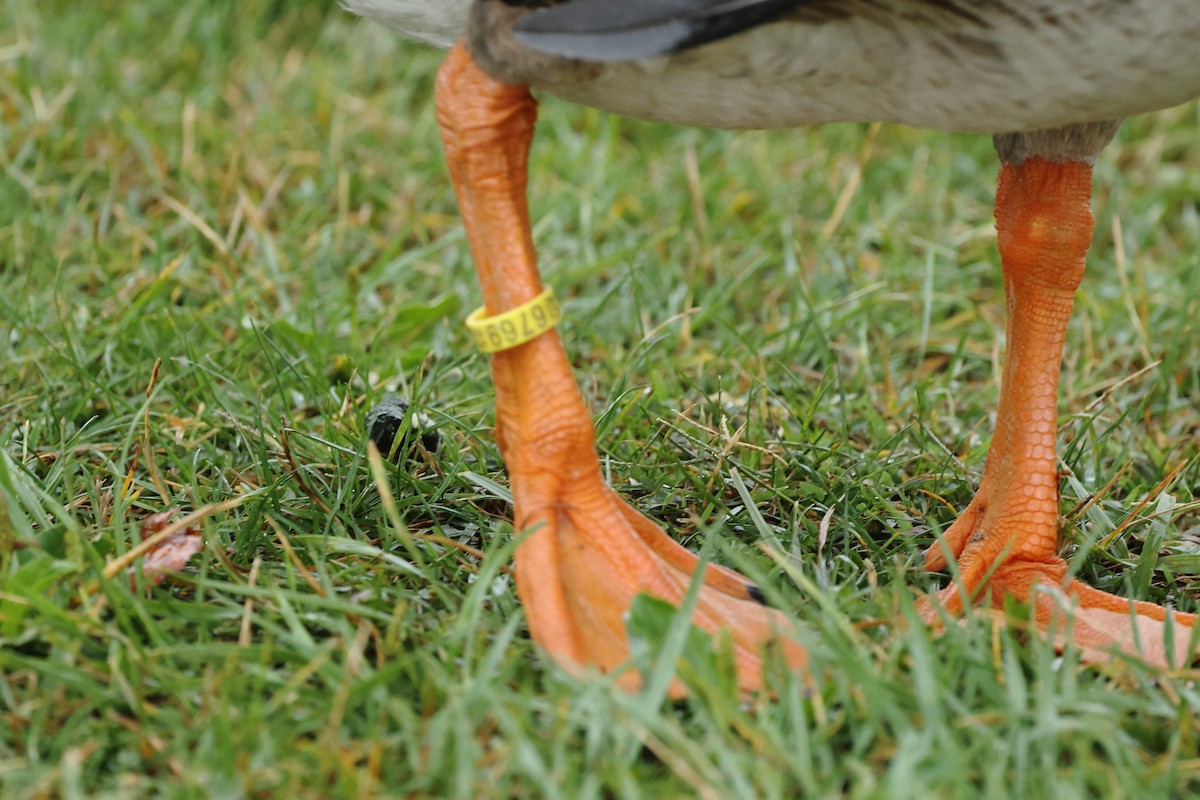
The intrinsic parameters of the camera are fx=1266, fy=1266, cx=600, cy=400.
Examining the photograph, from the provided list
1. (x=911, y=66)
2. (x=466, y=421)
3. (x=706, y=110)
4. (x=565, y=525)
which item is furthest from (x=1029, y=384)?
(x=466, y=421)

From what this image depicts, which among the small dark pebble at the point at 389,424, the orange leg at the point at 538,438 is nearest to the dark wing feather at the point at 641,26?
the orange leg at the point at 538,438

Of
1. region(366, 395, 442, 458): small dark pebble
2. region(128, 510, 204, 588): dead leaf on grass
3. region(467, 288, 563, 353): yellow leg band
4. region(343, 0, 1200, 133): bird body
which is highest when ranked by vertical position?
region(343, 0, 1200, 133): bird body

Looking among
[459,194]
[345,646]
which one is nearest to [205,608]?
[345,646]

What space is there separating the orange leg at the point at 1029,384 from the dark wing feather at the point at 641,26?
848 millimetres

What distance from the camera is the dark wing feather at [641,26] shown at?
6.56ft

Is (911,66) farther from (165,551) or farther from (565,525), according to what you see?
(165,551)

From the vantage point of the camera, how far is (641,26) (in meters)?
2.02

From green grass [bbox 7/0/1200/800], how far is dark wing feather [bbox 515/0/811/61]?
807mm

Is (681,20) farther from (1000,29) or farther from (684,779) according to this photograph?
(684,779)

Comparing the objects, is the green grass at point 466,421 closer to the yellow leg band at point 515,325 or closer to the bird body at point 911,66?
the yellow leg band at point 515,325

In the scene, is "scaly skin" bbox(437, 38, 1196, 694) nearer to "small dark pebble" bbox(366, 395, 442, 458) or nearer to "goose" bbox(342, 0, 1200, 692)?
"goose" bbox(342, 0, 1200, 692)

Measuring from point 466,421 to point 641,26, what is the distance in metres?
1.37

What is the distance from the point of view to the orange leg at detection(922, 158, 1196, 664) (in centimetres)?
253

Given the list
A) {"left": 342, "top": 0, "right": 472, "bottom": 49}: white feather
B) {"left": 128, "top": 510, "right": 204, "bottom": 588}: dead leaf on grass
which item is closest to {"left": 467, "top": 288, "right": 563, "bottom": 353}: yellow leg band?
{"left": 342, "top": 0, "right": 472, "bottom": 49}: white feather
